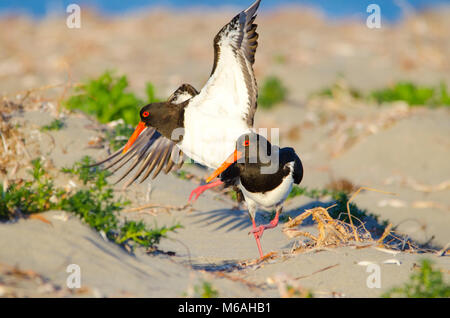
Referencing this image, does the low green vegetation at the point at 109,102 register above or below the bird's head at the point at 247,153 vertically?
above

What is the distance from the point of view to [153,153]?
4.98 m

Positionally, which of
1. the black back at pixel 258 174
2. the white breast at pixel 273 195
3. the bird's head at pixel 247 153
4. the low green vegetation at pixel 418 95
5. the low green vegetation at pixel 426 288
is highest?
the low green vegetation at pixel 418 95

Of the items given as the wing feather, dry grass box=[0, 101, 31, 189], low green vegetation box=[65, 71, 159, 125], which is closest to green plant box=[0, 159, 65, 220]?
dry grass box=[0, 101, 31, 189]

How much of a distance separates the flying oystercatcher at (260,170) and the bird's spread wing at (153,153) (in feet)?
2.52

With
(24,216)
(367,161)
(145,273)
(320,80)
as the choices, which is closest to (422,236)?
(367,161)

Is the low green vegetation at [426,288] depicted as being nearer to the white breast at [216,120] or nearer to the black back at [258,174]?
the black back at [258,174]

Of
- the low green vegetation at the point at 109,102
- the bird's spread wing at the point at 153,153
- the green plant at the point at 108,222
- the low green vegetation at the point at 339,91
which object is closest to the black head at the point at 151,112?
the bird's spread wing at the point at 153,153

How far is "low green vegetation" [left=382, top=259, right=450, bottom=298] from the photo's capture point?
2.82 metres

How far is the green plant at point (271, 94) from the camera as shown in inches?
455

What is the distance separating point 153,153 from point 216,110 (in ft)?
2.67

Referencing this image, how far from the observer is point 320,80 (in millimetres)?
13469

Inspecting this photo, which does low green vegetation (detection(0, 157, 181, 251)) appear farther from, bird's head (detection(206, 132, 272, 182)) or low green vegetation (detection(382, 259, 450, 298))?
low green vegetation (detection(382, 259, 450, 298))

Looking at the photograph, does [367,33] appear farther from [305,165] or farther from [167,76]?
[305,165]

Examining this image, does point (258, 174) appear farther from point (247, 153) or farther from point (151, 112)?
point (151, 112)
